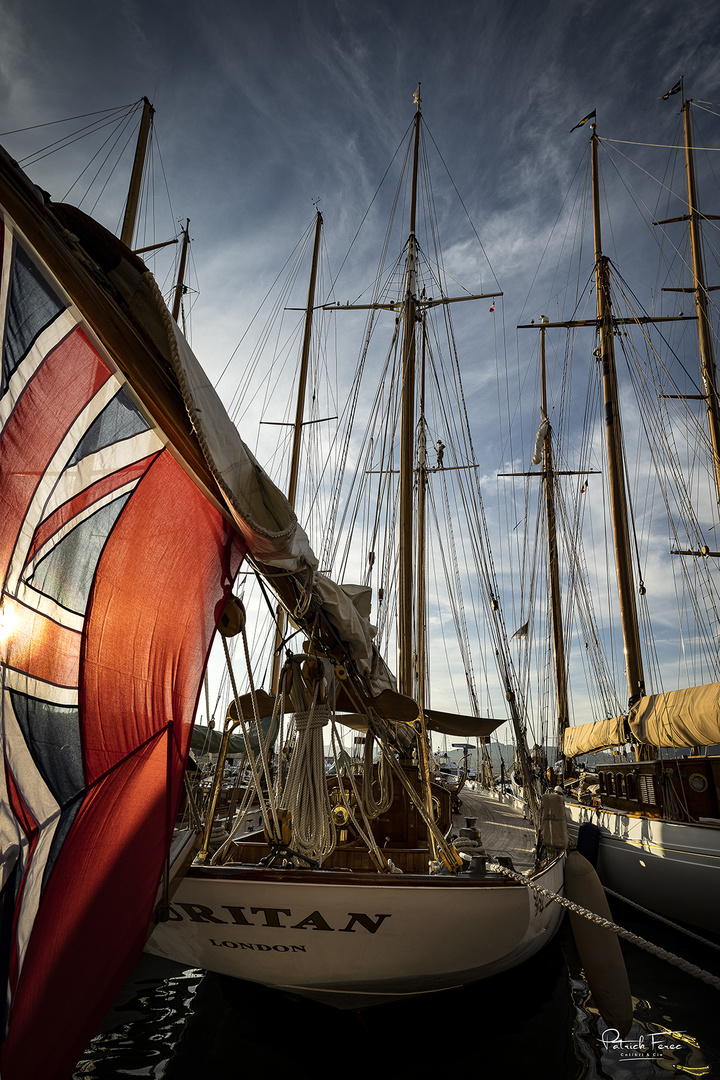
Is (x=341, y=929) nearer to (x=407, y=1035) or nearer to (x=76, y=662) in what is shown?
(x=407, y=1035)

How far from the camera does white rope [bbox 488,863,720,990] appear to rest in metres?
3.16

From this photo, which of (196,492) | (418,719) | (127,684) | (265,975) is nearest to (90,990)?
(127,684)

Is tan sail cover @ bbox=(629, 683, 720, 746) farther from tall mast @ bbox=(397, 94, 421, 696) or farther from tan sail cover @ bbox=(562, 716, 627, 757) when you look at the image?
tall mast @ bbox=(397, 94, 421, 696)

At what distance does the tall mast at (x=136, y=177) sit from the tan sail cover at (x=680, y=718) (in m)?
13.3

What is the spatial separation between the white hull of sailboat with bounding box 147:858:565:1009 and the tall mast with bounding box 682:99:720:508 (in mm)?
14068

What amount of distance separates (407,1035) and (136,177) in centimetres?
1474

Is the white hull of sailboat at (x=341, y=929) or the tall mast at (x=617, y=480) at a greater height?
the tall mast at (x=617, y=480)

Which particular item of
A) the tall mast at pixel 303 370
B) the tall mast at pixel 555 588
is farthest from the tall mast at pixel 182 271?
the tall mast at pixel 555 588

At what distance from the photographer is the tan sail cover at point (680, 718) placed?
894 centimetres

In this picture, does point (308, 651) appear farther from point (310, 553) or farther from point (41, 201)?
point (41, 201)

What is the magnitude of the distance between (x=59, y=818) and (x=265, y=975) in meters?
3.42

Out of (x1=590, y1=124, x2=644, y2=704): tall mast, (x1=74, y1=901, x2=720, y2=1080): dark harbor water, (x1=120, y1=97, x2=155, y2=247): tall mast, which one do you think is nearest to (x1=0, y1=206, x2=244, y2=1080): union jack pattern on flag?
(x1=74, y1=901, x2=720, y2=1080): dark harbor water

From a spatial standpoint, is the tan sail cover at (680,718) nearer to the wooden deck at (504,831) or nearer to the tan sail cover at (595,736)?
the tan sail cover at (595,736)

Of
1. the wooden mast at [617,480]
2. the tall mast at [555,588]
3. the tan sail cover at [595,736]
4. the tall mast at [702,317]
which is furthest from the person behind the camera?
the tall mast at [555,588]
